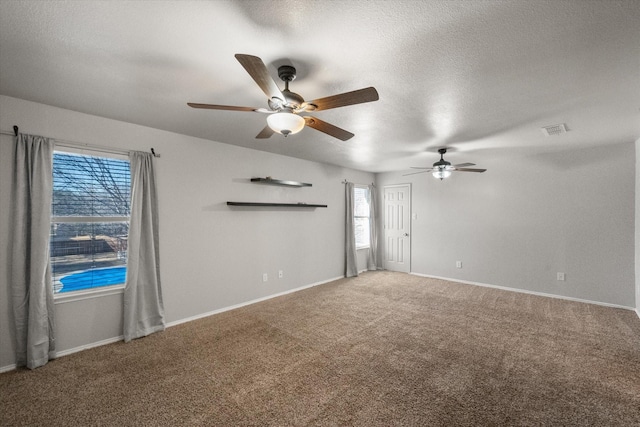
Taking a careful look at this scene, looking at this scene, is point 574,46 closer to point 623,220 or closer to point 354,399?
point 354,399

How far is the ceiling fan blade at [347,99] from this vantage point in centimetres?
169

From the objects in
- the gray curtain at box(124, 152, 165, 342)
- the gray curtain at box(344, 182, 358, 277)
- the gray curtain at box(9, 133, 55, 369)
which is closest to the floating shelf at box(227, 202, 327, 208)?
the gray curtain at box(344, 182, 358, 277)

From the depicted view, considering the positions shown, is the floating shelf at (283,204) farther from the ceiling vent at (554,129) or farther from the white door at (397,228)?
the ceiling vent at (554,129)

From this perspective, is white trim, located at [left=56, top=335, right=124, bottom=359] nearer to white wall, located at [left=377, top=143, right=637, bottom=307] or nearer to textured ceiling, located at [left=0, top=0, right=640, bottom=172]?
textured ceiling, located at [left=0, top=0, right=640, bottom=172]

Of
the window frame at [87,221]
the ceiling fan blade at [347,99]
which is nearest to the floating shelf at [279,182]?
the window frame at [87,221]

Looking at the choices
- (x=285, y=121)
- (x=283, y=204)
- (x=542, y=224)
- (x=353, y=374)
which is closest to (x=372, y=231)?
(x=283, y=204)

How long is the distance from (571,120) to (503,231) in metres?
2.64

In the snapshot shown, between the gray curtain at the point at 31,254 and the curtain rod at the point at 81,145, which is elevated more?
the curtain rod at the point at 81,145

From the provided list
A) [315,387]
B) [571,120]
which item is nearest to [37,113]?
[315,387]

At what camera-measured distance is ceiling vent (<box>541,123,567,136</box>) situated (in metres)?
3.29

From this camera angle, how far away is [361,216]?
6859 millimetres

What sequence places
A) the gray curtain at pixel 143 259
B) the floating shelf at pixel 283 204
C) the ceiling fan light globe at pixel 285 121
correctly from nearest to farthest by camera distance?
the ceiling fan light globe at pixel 285 121, the gray curtain at pixel 143 259, the floating shelf at pixel 283 204

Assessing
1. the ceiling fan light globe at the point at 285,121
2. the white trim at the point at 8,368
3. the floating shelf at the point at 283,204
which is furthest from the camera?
the floating shelf at the point at 283,204

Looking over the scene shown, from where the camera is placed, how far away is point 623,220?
13.7ft
